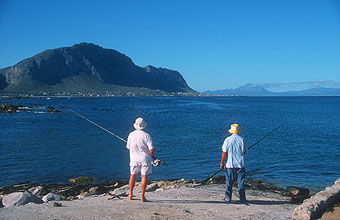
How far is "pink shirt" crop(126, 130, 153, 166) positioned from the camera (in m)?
7.51

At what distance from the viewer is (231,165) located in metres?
8.27

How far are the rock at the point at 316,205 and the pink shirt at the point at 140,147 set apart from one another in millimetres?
3550

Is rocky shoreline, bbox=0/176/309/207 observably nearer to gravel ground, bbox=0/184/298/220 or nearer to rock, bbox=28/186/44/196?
rock, bbox=28/186/44/196

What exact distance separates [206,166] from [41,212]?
35.3 ft

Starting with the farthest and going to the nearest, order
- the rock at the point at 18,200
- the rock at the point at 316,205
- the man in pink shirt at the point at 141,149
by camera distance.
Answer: the rock at the point at 18,200, the man in pink shirt at the point at 141,149, the rock at the point at 316,205

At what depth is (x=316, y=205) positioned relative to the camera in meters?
6.75

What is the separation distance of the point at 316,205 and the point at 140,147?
4.14m

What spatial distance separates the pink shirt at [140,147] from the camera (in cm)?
751

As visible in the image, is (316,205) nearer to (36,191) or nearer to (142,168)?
(142,168)

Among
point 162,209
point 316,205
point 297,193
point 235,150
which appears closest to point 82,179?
point 162,209

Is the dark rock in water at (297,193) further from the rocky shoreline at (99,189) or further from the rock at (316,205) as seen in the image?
the rock at (316,205)

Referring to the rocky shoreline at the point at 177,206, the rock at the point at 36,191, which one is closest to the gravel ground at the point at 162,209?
the rocky shoreline at the point at 177,206

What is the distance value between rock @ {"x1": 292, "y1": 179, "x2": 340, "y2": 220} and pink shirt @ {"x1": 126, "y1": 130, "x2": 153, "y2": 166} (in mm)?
3550

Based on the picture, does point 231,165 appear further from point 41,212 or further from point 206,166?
point 206,166
